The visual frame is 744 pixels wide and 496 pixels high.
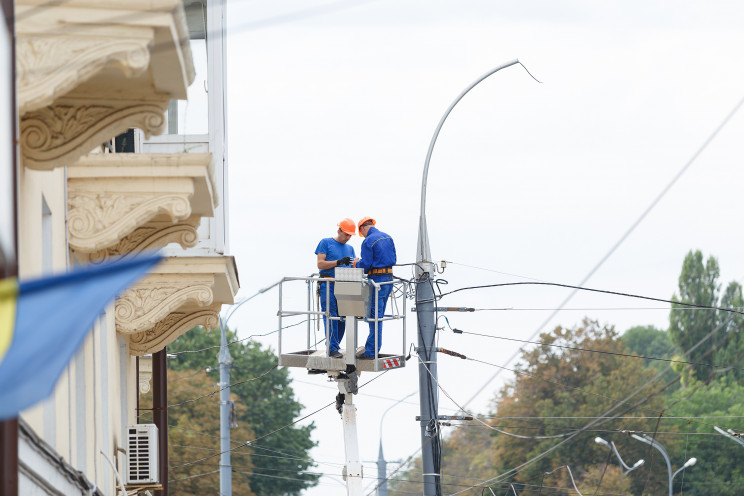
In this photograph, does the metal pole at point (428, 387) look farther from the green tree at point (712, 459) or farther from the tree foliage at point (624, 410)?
the green tree at point (712, 459)

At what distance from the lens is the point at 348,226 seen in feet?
56.1

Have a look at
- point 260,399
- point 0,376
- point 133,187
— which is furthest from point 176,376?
point 0,376

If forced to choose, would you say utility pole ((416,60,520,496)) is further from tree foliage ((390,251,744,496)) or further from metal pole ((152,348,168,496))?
tree foliage ((390,251,744,496))

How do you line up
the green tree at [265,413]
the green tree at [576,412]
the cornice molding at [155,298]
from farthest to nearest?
the green tree at [576,412]
the green tree at [265,413]
the cornice molding at [155,298]

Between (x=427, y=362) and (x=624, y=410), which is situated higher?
(x=624, y=410)

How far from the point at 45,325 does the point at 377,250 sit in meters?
12.4

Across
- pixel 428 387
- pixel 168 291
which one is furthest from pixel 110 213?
pixel 428 387

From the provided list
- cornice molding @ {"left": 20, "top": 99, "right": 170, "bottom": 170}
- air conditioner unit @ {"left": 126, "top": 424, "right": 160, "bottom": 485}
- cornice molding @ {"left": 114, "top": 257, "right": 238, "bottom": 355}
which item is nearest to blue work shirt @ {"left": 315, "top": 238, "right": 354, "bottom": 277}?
cornice molding @ {"left": 114, "top": 257, "right": 238, "bottom": 355}

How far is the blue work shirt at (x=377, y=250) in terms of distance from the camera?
16875 millimetres

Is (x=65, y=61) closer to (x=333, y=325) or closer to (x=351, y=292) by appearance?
(x=351, y=292)

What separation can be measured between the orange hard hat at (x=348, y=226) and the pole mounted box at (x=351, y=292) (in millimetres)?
792

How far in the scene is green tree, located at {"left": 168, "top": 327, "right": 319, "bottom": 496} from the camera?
64500 millimetres

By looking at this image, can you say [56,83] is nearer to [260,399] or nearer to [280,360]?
[280,360]

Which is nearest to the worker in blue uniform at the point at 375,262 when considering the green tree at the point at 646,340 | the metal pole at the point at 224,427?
the metal pole at the point at 224,427
